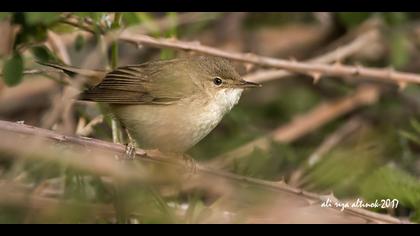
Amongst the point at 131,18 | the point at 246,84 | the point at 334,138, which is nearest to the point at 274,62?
the point at 246,84

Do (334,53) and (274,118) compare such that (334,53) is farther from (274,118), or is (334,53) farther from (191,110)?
(191,110)

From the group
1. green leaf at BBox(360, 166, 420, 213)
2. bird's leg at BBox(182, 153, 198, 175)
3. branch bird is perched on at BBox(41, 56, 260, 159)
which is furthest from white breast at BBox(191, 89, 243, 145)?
green leaf at BBox(360, 166, 420, 213)

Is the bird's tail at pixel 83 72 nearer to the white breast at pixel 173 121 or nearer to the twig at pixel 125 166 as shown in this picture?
the white breast at pixel 173 121

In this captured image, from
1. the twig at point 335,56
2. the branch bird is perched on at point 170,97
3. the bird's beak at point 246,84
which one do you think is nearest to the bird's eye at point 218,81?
the branch bird is perched on at point 170,97

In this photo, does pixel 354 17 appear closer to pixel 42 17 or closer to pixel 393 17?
pixel 393 17
